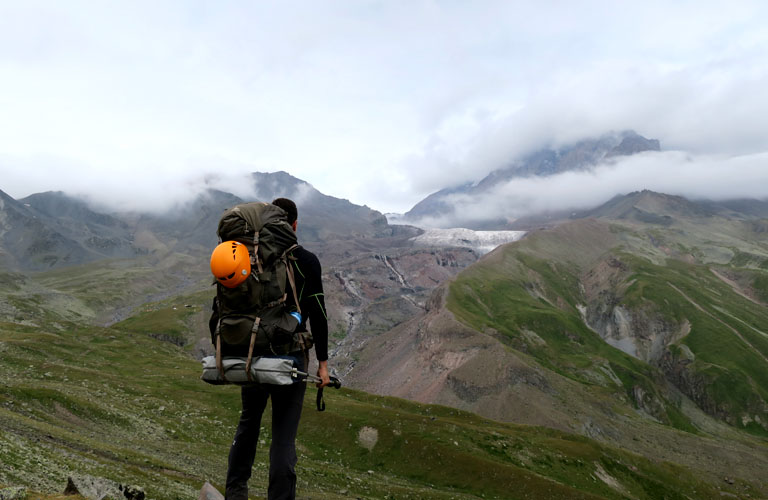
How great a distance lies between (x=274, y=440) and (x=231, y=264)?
3.70 m

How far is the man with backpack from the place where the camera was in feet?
28.5

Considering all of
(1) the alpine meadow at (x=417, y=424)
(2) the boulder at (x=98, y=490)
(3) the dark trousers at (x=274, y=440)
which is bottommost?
(1) the alpine meadow at (x=417, y=424)

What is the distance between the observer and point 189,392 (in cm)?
6306

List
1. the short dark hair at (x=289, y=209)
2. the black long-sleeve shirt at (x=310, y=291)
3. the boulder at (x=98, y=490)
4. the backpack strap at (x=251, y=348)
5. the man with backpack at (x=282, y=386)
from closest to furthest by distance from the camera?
1. the backpack strap at (x=251, y=348)
2. the man with backpack at (x=282, y=386)
3. the black long-sleeve shirt at (x=310, y=291)
4. the short dark hair at (x=289, y=209)
5. the boulder at (x=98, y=490)

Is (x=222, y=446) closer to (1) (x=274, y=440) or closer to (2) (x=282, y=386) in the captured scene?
(1) (x=274, y=440)

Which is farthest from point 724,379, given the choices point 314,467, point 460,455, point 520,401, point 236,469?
point 236,469

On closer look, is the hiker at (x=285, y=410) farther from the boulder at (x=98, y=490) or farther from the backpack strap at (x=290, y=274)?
the boulder at (x=98, y=490)

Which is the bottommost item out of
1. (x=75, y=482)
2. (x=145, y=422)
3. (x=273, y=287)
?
(x=145, y=422)

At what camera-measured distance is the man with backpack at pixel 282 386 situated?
867 centimetres

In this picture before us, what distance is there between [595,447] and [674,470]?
27010mm

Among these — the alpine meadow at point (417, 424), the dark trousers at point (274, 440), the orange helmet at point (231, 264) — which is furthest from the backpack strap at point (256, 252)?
the alpine meadow at point (417, 424)

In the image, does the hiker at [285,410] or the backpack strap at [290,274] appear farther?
the backpack strap at [290,274]

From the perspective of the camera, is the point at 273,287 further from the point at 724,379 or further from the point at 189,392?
the point at 724,379

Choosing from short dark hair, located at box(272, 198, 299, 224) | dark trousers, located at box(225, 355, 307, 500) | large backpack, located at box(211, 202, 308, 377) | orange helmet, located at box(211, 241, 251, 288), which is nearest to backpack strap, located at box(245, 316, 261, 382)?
large backpack, located at box(211, 202, 308, 377)
